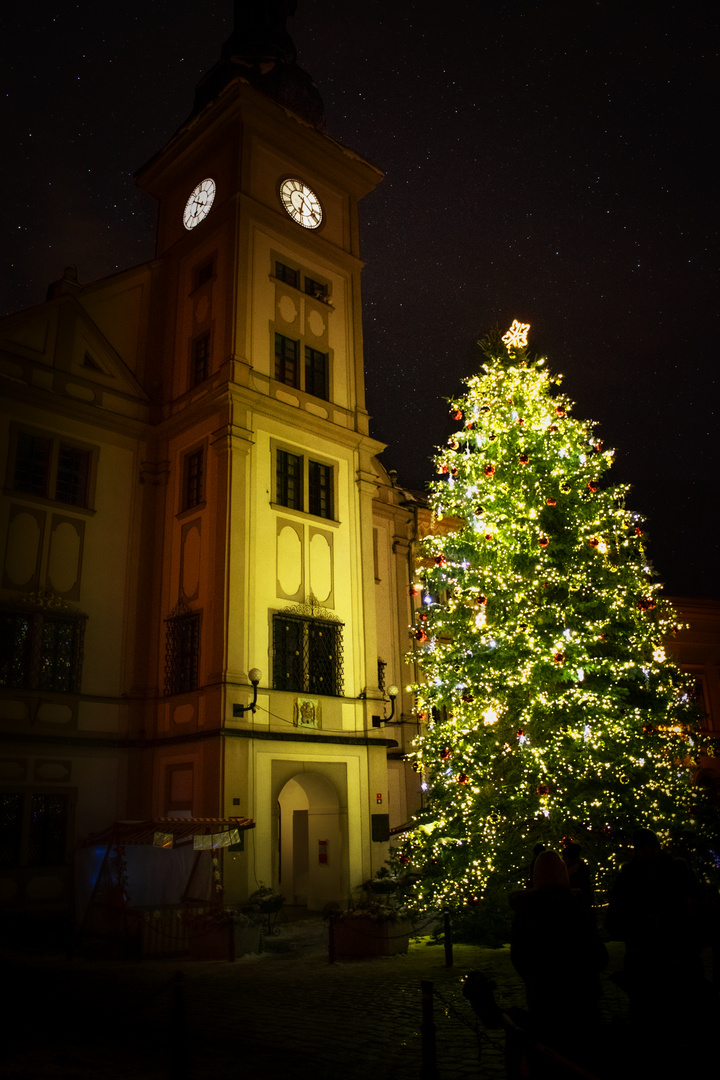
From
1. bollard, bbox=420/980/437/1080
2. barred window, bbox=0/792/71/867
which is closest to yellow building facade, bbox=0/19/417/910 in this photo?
barred window, bbox=0/792/71/867

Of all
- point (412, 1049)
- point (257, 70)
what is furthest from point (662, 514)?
point (412, 1049)

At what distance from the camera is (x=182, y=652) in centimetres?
2066

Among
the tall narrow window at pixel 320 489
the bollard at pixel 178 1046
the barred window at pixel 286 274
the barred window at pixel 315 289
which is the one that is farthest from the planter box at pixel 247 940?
the barred window at pixel 315 289

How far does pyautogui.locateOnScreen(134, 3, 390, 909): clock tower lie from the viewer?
64.1ft

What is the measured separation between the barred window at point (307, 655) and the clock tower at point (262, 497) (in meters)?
0.05

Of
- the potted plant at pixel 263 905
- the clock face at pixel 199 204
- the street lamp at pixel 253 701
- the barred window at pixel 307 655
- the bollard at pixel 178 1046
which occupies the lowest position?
the potted plant at pixel 263 905

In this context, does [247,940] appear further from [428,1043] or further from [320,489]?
[320,489]

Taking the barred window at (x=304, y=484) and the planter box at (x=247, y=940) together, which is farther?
the barred window at (x=304, y=484)

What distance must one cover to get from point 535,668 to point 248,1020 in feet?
29.4

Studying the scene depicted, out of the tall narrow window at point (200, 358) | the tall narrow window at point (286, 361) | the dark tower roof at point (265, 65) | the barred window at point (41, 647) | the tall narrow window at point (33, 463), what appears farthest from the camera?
the dark tower roof at point (265, 65)

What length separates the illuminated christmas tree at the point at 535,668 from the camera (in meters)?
15.1

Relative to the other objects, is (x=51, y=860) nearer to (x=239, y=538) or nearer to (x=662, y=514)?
(x=239, y=538)

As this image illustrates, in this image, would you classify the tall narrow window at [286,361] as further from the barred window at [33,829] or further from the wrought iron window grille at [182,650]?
the barred window at [33,829]

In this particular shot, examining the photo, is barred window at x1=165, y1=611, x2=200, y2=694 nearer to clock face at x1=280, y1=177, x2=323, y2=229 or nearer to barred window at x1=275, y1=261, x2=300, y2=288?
barred window at x1=275, y1=261, x2=300, y2=288
